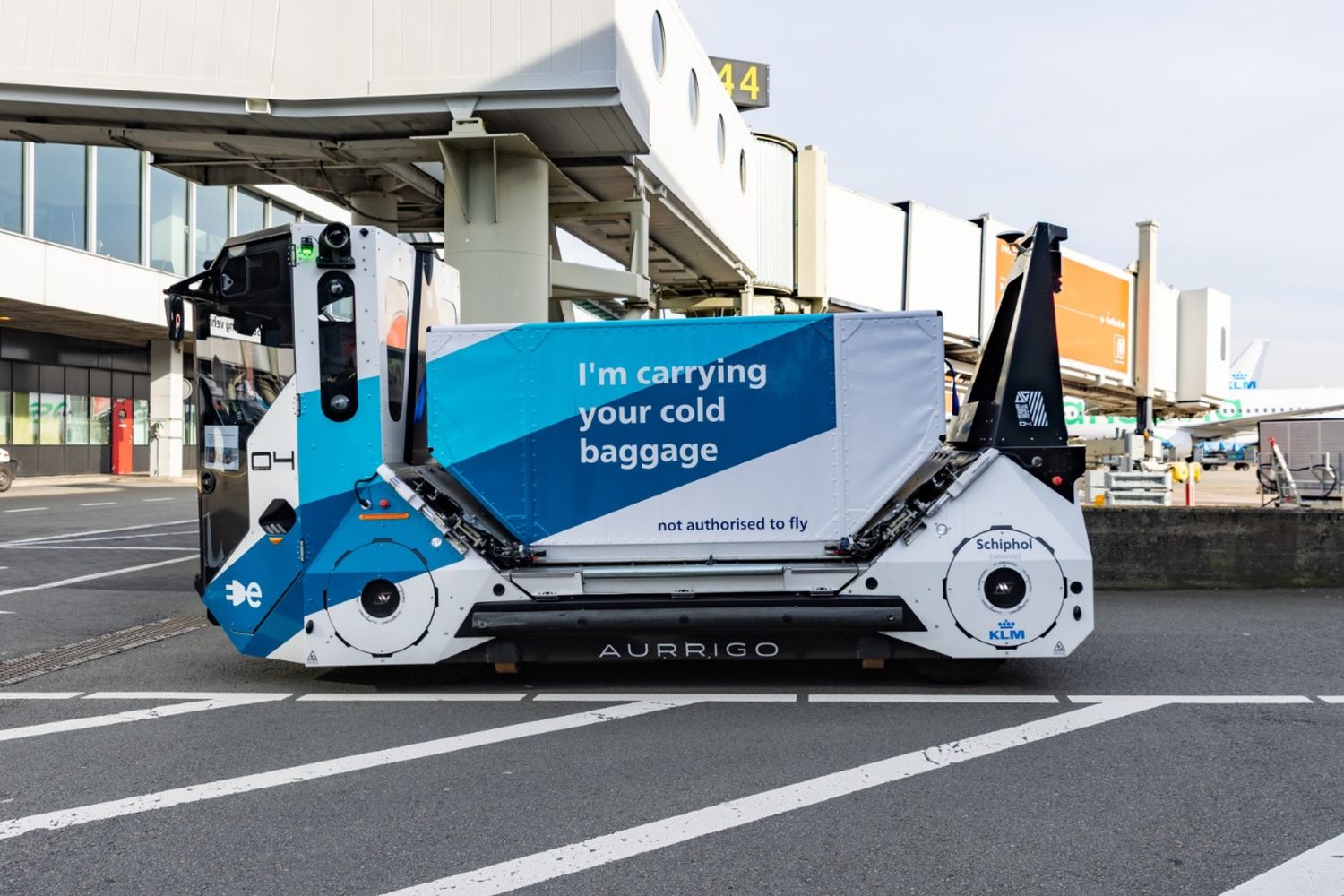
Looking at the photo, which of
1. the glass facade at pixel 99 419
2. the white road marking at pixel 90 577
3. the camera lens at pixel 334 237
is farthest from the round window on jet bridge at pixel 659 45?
the glass facade at pixel 99 419

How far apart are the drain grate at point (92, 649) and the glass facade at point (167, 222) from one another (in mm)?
29169

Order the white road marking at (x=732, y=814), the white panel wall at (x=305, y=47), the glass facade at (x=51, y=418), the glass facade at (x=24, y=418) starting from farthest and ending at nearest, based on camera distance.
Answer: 1. the glass facade at (x=51, y=418)
2. the glass facade at (x=24, y=418)
3. the white panel wall at (x=305, y=47)
4. the white road marking at (x=732, y=814)

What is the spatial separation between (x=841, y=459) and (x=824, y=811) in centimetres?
249

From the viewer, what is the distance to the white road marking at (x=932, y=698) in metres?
5.96

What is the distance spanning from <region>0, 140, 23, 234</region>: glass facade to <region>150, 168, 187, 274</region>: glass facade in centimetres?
516

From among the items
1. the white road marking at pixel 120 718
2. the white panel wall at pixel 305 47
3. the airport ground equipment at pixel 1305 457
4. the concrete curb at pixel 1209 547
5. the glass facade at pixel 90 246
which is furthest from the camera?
the glass facade at pixel 90 246

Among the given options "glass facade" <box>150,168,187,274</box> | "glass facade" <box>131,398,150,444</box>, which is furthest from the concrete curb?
"glass facade" <box>131,398,150,444</box>

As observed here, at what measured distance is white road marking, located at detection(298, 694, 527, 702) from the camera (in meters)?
6.10

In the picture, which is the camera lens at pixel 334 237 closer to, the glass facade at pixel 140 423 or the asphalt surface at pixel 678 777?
the asphalt surface at pixel 678 777

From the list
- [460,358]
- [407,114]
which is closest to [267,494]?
[460,358]

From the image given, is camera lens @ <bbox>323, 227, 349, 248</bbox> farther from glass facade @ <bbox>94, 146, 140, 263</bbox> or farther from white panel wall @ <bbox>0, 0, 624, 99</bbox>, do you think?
glass facade @ <bbox>94, 146, 140, 263</bbox>

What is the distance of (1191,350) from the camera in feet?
111

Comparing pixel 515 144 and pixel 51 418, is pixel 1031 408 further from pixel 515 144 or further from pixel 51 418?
pixel 51 418

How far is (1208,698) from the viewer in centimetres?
599
